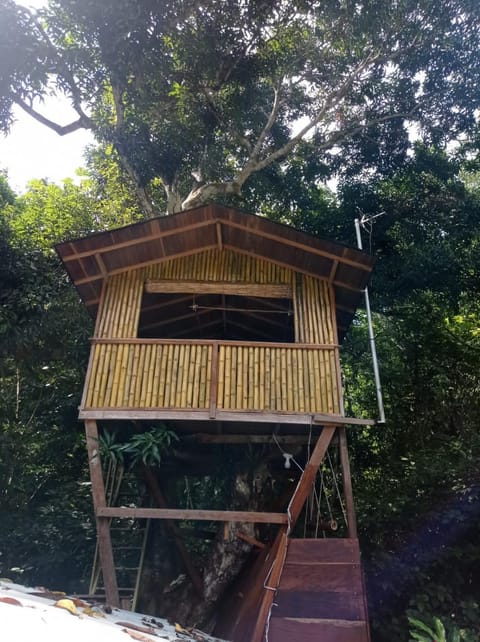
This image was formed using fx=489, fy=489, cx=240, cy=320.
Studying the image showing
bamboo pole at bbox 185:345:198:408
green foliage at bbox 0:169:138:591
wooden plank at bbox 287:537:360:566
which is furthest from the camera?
green foliage at bbox 0:169:138:591

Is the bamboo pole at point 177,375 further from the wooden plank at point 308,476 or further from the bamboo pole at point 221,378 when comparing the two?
the wooden plank at point 308,476

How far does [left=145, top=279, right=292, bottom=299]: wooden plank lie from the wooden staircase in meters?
3.45

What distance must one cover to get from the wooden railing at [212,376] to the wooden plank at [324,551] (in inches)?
60.3

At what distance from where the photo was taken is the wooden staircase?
523cm

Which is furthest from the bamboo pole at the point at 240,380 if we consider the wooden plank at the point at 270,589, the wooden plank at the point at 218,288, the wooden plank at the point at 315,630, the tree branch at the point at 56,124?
the tree branch at the point at 56,124

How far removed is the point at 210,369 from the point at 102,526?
2.37 metres

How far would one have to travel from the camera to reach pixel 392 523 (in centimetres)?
843

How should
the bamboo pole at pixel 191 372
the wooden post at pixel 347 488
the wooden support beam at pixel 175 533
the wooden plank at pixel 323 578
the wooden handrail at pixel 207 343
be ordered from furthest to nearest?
1. the wooden support beam at pixel 175 533
2. the wooden handrail at pixel 207 343
3. the bamboo pole at pixel 191 372
4. the wooden post at pixel 347 488
5. the wooden plank at pixel 323 578

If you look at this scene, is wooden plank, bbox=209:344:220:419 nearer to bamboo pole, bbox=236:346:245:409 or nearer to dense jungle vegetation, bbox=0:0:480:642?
bamboo pole, bbox=236:346:245:409

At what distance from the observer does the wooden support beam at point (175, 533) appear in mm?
7793

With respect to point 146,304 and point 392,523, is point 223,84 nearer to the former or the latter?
point 146,304

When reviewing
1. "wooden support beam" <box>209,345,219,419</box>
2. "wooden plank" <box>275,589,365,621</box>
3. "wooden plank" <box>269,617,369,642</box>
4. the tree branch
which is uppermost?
the tree branch

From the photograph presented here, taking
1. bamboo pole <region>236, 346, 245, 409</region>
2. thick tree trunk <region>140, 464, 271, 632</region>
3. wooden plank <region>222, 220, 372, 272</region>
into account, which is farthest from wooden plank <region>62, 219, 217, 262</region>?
thick tree trunk <region>140, 464, 271, 632</region>

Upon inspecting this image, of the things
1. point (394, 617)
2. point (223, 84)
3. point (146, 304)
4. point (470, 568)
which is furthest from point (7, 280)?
point (470, 568)
